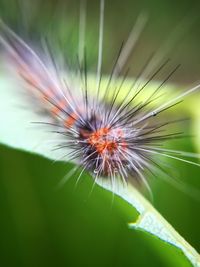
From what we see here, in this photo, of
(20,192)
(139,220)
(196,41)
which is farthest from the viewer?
(196,41)

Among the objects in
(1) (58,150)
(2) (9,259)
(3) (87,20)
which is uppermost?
(3) (87,20)

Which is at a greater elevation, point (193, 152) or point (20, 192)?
point (193, 152)

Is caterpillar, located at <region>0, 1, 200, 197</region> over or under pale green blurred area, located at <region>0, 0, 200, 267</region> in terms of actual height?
over

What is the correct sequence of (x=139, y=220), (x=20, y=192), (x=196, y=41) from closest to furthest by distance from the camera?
1. (x=139, y=220)
2. (x=20, y=192)
3. (x=196, y=41)

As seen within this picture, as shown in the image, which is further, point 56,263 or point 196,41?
point 196,41

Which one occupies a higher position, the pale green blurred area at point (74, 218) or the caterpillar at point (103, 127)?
the caterpillar at point (103, 127)

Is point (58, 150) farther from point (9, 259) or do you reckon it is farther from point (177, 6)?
point (177, 6)

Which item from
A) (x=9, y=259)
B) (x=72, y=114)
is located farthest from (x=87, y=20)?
(x=9, y=259)
